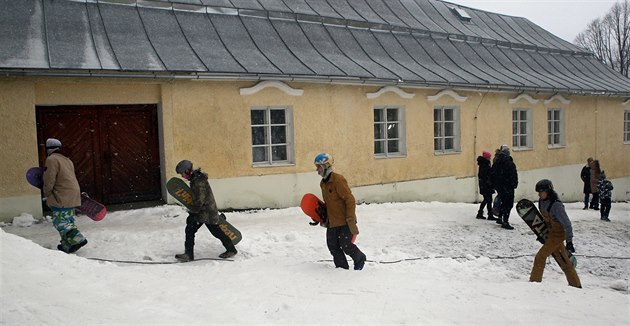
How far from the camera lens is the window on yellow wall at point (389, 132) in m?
12.5

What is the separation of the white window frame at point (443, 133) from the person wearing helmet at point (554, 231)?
7.31 metres

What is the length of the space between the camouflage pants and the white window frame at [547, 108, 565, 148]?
14.8m

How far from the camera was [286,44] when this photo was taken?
1189 cm

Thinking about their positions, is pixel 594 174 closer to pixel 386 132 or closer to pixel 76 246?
pixel 386 132

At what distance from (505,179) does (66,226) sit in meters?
8.00

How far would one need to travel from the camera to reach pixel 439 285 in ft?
19.0

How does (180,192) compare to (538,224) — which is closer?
(538,224)

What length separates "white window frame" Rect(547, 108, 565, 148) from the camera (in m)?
16.4

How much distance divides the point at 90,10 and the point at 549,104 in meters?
13.8

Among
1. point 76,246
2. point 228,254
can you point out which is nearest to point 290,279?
point 228,254

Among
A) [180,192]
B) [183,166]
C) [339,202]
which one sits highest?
[183,166]

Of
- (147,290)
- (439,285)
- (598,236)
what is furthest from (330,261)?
(598,236)

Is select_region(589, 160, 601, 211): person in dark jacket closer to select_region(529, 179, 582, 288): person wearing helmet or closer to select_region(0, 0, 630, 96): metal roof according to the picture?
select_region(0, 0, 630, 96): metal roof

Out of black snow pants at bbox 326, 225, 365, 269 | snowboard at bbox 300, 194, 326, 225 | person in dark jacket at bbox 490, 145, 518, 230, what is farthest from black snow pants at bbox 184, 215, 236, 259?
person in dark jacket at bbox 490, 145, 518, 230
